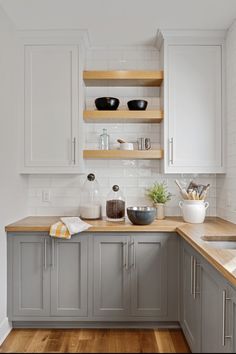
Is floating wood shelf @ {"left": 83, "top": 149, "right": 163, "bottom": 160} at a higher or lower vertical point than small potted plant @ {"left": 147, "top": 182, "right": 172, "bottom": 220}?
higher

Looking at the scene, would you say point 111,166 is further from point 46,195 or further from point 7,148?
point 7,148

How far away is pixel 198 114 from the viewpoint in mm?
3115

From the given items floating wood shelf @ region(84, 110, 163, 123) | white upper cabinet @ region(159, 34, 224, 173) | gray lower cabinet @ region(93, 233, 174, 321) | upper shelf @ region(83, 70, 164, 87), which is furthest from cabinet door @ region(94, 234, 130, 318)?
upper shelf @ region(83, 70, 164, 87)

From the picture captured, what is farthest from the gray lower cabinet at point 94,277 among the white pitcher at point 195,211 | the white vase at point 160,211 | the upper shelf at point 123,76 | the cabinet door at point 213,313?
the upper shelf at point 123,76

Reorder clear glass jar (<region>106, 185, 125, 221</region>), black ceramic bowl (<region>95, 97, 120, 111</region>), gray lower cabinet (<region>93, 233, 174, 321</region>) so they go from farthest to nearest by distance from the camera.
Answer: black ceramic bowl (<region>95, 97, 120, 111</region>) → clear glass jar (<region>106, 185, 125, 221</region>) → gray lower cabinet (<region>93, 233, 174, 321</region>)

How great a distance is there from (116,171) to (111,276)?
1.07 metres

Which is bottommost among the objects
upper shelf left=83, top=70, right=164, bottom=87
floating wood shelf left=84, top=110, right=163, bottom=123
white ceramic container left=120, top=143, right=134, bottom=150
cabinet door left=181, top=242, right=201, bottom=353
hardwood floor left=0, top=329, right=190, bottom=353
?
hardwood floor left=0, top=329, right=190, bottom=353

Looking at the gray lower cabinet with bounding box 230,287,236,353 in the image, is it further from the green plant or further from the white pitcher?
the green plant

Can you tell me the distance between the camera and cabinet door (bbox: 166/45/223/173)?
10.2 feet

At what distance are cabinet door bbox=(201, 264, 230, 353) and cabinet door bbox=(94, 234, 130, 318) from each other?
0.85 metres

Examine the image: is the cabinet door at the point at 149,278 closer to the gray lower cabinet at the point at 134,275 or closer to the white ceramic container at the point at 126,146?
the gray lower cabinet at the point at 134,275

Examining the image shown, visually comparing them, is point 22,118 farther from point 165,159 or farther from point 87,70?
point 165,159

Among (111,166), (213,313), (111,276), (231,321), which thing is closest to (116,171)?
(111,166)

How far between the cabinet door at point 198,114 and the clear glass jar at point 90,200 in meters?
0.73
